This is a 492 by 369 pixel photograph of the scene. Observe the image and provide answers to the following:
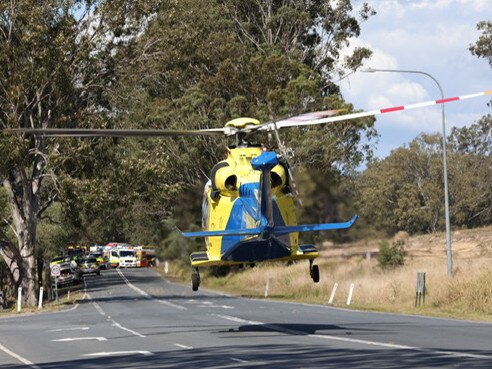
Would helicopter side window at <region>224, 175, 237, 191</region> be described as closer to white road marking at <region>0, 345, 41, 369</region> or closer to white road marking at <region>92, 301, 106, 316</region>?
white road marking at <region>0, 345, 41, 369</region>

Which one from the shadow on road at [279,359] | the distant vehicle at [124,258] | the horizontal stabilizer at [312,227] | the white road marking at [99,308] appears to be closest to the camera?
the shadow on road at [279,359]

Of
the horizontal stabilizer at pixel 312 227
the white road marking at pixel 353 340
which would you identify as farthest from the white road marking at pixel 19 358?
the white road marking at pixel 353 340

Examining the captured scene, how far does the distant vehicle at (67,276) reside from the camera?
76.8 m

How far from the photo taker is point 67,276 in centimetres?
7762

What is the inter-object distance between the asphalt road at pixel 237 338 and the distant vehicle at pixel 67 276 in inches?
1016

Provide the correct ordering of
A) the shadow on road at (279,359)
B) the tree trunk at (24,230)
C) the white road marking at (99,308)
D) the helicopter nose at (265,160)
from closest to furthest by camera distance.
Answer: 1. the helicopter nose at (265,160)
2. the shadow on road at (279,359)
3. the white road marking at (99,308)
4. the tree trunk at (24,230)

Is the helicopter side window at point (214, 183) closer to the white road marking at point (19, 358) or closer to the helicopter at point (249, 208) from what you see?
the helicopter at point (249, 208)

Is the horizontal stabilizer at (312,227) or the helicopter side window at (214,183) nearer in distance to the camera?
the horizontal stabilizer at (312,227)

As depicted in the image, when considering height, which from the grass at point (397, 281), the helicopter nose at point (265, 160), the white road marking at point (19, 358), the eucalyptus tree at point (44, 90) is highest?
the eucalyptus tree at point (44, 90)

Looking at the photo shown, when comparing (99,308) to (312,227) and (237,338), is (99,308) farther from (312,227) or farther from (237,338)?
(312,227)

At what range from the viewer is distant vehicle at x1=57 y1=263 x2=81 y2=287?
76812mm

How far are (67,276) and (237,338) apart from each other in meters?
48.9

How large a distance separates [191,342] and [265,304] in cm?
2116

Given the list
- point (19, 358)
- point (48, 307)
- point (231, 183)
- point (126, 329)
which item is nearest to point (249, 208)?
point (231, 183)
